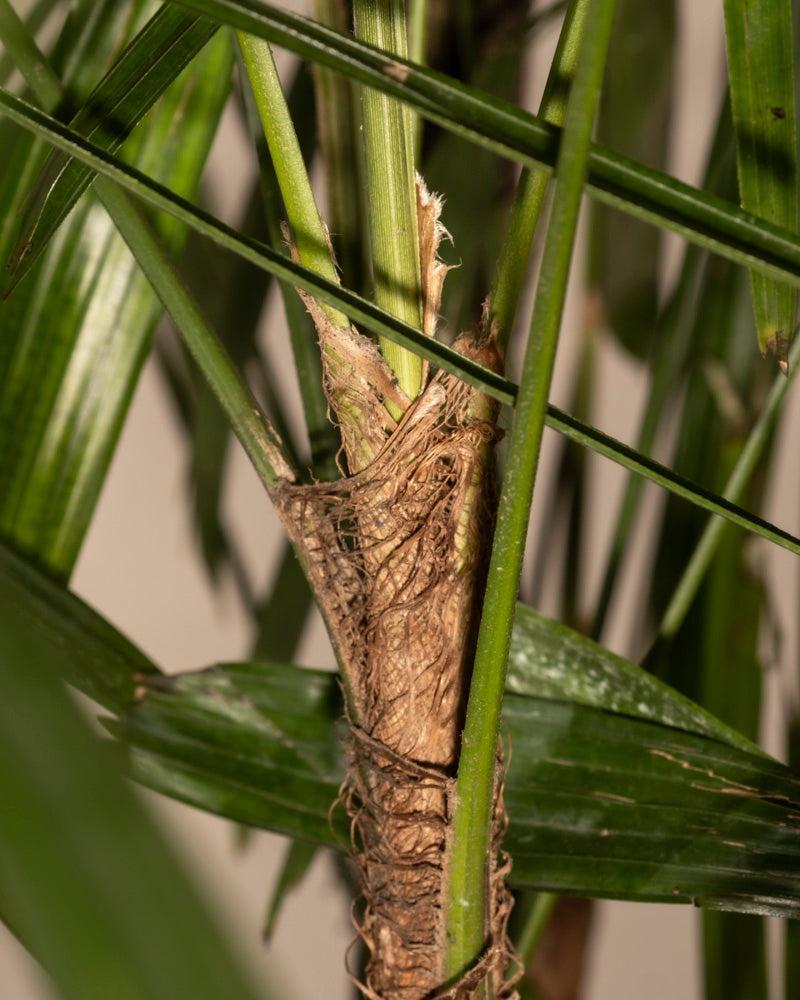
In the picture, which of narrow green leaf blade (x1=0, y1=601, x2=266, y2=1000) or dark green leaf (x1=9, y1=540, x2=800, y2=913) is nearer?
narrow green leaf blade (x1=0, y1=601, x2=266, y2=1000)

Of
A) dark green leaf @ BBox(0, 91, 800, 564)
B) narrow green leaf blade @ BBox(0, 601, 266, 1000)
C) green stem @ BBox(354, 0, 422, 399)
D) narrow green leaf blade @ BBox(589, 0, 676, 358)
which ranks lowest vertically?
narrow green leaf blade @ BBox(0, 601, 266, 1000)

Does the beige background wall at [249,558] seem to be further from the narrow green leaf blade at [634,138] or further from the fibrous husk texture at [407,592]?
the fibrous husk texture at [407,592]

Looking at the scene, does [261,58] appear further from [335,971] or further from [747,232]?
[335,971]

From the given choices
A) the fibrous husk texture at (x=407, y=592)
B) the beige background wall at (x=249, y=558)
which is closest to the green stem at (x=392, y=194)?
the fibrous husk texture at (x=407, y=592)

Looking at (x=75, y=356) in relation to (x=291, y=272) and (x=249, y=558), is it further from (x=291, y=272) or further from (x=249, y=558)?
(x=249, y=558)

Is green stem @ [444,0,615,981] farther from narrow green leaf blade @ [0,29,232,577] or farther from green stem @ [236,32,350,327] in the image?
narrow green leaf blade @ [0,29,232,577]

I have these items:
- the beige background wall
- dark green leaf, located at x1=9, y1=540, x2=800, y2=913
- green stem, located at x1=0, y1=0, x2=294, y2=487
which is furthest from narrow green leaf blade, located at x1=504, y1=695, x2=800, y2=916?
the beige background wall

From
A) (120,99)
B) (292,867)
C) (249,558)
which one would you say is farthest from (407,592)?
(249,558)
